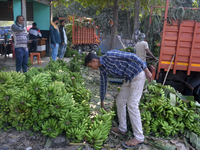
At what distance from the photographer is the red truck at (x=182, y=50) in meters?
5.60

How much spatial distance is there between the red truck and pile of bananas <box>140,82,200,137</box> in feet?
6.98

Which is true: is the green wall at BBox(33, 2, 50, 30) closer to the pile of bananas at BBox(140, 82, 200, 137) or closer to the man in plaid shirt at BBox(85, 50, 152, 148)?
the man in plaid shirt at BBox(85, 50, 152, 148)

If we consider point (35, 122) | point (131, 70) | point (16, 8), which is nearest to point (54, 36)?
point (16, 8)

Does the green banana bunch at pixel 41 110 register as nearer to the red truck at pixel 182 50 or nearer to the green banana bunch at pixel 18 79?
the green banana bunch at pixel 18 79

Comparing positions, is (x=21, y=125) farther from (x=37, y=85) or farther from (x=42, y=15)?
(x=42, y=15)

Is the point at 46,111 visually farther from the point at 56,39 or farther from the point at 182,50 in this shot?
the point at 56,39

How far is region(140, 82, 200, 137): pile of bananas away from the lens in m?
3.52

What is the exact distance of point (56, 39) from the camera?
757 cm

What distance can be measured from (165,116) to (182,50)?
295 centimetres

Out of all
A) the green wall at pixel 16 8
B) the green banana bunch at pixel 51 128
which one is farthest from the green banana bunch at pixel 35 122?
the green wall at pixel 16 8

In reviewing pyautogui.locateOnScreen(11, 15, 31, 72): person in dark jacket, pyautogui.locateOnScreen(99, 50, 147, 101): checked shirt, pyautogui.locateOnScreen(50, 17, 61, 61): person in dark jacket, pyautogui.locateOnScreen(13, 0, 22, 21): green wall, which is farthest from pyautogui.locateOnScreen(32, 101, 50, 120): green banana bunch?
pyautogui.locateOnScreen(13, 0, 22, 21): green wall

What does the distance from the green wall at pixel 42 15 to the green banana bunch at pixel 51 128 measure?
912cm

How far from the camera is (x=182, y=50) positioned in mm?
5727

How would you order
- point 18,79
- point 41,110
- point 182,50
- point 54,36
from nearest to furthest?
point 41,110, point 18,79, point 182,50, point 54,36
